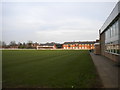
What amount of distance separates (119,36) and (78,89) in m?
9.48

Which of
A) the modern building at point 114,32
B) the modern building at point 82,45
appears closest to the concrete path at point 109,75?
the modern building at point 114,32

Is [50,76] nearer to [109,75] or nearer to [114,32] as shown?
[109,75]

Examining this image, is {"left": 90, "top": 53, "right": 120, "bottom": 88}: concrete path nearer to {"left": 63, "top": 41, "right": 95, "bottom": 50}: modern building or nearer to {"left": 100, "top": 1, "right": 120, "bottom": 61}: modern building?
{"left": 100, "top": 1, "right": 120, "bottom": 61}: modern building

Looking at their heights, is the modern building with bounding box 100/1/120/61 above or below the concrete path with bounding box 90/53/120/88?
above

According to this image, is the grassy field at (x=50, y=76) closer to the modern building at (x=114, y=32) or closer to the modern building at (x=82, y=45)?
the modern building at (x=114, y=32)

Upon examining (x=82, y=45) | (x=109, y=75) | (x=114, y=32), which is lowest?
(x=109, y=75)

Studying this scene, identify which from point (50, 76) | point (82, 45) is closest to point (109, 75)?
point (50, 76)

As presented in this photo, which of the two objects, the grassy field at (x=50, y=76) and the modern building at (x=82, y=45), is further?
the modern building at (x=82, y=45)

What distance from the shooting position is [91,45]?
105375 millimetres

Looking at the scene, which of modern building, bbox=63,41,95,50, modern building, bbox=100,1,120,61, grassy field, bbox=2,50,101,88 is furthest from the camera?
modern building, bbox=63,41,95,50

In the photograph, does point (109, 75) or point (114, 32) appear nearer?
point (109, 75)

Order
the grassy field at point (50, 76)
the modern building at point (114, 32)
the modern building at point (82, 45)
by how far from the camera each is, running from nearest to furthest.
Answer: the grassy field at point (50, 76)
the modern building at point (114, 32)
the modern building at point (82, 45)

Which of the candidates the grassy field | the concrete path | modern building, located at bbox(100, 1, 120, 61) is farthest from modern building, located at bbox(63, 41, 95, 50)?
the concrete path

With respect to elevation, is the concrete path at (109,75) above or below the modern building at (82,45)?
below
